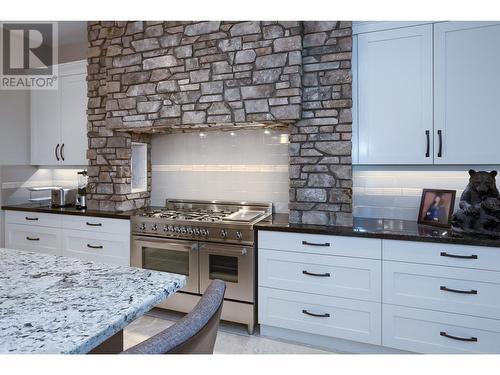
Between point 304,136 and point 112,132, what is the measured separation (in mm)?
1970

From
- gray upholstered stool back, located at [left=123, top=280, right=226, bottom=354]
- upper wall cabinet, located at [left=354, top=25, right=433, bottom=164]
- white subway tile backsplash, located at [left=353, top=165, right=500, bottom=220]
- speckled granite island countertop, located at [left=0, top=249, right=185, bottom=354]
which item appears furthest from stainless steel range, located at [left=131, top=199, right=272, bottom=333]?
gray upholstered stool back, located at [left=123, top=280, right=226, bottom=354]

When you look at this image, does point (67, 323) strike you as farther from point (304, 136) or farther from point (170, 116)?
point (170, 116)

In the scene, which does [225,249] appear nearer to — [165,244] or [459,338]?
[165,244]

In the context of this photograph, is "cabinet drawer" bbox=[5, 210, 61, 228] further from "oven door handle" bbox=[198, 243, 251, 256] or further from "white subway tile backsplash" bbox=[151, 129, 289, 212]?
"oven door handle" bbox=[198, 243, 251, 256]

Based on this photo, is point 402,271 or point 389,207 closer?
point 402,271

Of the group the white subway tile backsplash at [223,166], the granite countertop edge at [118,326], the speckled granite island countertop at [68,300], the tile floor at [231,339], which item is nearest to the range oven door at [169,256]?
the tile floor at [231,339]

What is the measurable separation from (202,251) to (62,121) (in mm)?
2418

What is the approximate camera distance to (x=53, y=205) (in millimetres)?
3676

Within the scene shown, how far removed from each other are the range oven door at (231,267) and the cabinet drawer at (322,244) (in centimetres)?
19

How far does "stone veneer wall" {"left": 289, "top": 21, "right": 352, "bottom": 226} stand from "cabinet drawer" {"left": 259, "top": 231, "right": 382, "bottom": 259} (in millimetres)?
206

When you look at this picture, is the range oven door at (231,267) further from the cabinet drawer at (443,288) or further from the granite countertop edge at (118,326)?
the granite countertop edge at (118,326)

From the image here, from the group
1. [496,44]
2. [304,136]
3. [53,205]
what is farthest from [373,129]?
[53,205]

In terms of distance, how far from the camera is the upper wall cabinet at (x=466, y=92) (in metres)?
2.28
